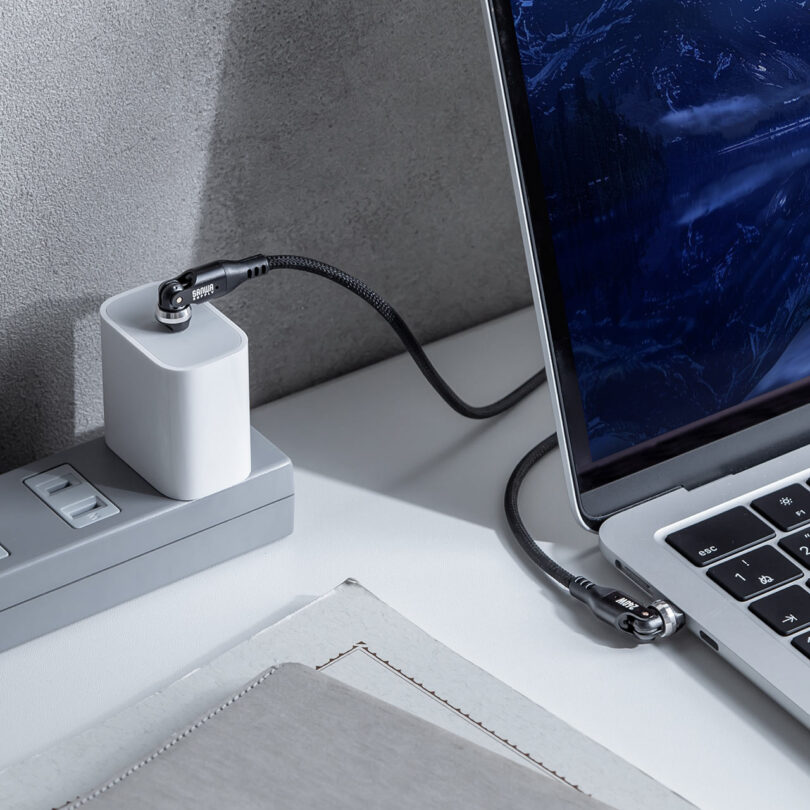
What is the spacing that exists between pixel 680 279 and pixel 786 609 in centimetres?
17

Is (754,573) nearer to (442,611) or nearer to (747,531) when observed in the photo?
(747,531)

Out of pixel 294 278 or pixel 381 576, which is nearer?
pixel 381 576

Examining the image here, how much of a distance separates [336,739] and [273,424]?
0.92 feet

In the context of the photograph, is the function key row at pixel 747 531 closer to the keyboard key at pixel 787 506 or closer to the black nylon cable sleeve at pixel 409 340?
the keyboard key at pixel 787 506

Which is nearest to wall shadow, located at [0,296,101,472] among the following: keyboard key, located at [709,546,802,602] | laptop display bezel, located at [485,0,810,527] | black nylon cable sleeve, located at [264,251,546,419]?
black nylon cable sleeve, located at [264,251,546,419]

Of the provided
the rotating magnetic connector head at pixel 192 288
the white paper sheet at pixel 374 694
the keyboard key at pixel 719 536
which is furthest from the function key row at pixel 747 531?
the rotating magnetic connector head at pixel 192 288

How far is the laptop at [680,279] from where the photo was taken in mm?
516

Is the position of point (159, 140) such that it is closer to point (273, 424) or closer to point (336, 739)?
point (273, 424)

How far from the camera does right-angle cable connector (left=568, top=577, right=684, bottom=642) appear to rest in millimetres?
509

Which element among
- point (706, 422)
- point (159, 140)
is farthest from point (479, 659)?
point (159, 140)

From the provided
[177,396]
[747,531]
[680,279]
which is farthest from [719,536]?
[177,396]

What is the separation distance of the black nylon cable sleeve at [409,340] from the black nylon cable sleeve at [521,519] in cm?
4

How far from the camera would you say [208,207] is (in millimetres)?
615

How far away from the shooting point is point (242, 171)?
617mm
